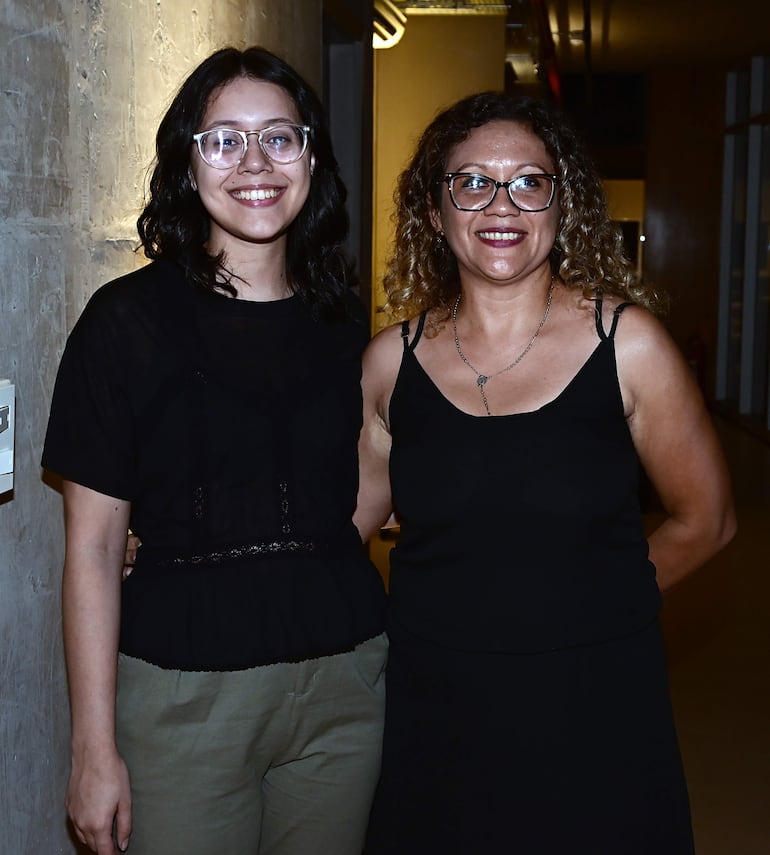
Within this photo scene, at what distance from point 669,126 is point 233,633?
1688cm

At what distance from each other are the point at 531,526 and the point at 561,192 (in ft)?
2.33

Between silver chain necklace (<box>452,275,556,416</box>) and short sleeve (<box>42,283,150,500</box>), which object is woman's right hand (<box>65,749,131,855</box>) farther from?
silver chain necklace (<box>452,275,556,416</box>)

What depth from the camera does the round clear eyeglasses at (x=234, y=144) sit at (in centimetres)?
191

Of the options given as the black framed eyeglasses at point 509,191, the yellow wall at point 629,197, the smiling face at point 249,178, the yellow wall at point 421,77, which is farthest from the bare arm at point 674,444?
the yellow wall at point 629,197

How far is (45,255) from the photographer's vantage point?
190 centimetres

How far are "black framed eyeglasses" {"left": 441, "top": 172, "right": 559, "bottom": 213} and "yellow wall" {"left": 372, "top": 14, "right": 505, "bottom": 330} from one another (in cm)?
484

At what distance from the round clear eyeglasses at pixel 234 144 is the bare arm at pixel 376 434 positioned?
1.57ft

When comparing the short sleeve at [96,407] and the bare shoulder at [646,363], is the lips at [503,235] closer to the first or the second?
the bare shoulder at [646,363]

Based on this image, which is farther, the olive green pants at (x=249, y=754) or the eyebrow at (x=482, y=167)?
the eyebrow at (x=482, y=167)

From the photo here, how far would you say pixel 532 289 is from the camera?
7.34 ft

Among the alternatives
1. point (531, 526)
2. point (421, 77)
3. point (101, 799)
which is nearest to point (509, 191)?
point (531, 526)

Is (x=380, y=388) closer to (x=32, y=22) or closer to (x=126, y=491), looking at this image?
(x=126, y=491)

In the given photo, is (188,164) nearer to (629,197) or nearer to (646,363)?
(646,363)

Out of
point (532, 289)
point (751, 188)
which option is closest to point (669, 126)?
point (751, 188)
